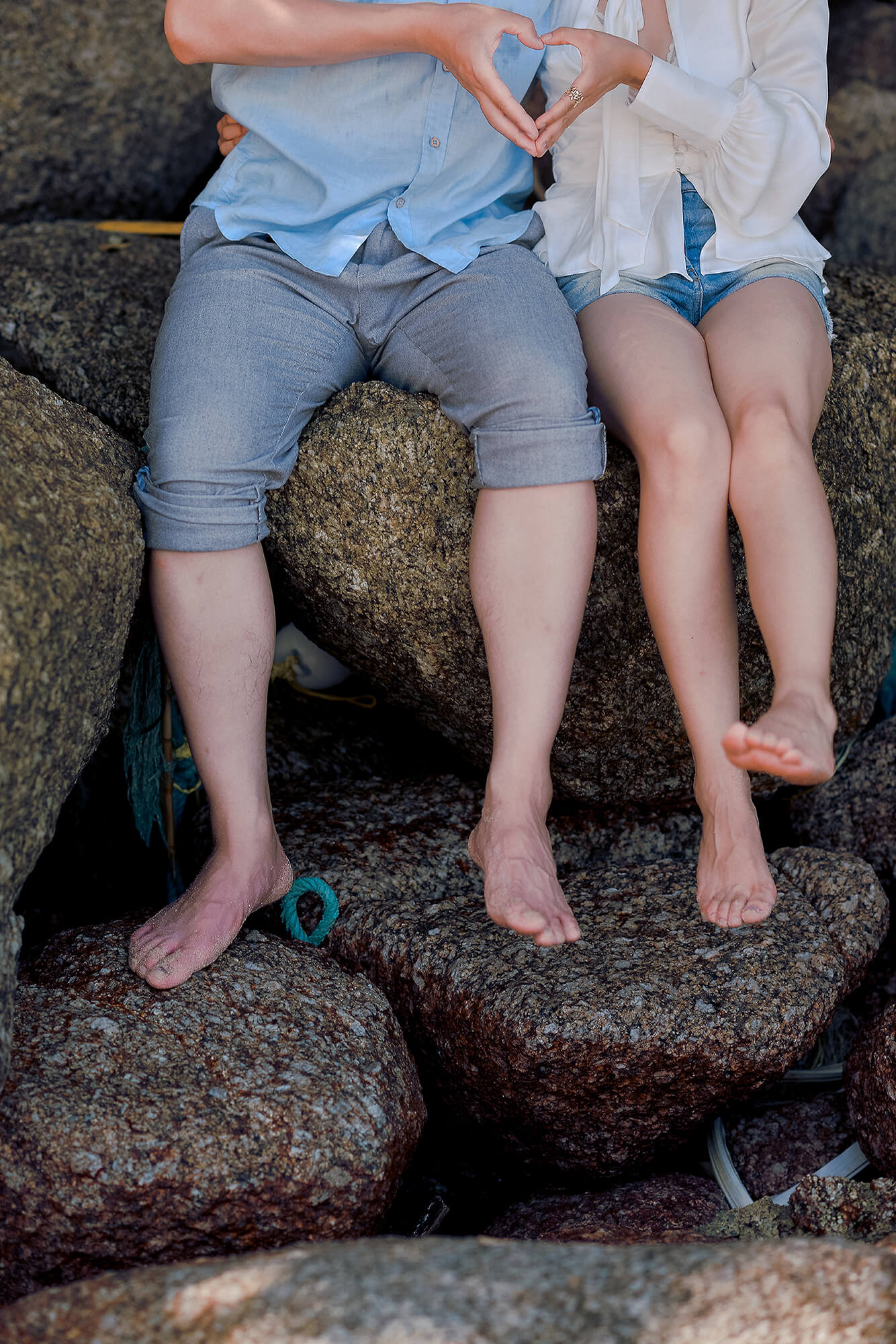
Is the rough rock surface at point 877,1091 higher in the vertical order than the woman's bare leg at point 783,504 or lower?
lower

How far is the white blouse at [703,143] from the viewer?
2.20m

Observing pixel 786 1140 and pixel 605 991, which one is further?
pixel 786 1140

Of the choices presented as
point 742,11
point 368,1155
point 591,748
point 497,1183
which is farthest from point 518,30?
point 497,1183

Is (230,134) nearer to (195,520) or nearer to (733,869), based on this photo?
(195,520)

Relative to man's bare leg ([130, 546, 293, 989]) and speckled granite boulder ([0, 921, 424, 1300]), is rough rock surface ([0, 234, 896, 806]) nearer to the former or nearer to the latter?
man's bare leg ([130, 546, 293, 989])

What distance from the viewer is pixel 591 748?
2.50 m

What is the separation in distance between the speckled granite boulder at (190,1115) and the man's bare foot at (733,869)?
60 cm

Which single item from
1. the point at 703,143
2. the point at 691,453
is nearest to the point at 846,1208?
the point at 691,453

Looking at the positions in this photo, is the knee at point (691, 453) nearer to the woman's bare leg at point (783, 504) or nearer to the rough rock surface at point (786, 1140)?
the woman's bare leg at point (783, 504)

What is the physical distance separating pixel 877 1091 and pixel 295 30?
211 cm

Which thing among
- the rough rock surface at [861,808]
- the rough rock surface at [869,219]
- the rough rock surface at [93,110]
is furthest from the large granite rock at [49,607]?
the rough rock surface at [869,219]

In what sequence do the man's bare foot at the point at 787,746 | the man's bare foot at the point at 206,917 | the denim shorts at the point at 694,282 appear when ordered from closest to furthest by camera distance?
the man's bare foot at the point at 787,746 → the man's bare foot at the point at 206,917 → the denim shorts at the point at 694,282

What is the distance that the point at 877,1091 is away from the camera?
6.75ft

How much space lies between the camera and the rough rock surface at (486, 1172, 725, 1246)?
189cm
